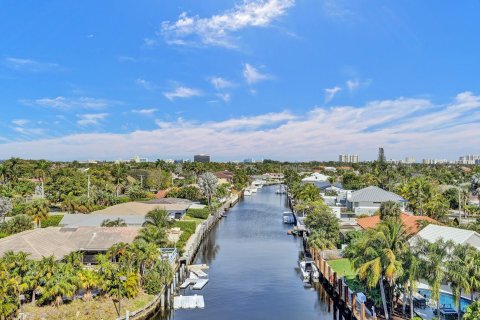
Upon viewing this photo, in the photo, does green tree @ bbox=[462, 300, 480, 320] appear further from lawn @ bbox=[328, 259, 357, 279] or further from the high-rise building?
the high-rise building

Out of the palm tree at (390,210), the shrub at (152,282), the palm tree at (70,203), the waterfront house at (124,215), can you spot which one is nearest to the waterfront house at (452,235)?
the palm tree at (390,210)

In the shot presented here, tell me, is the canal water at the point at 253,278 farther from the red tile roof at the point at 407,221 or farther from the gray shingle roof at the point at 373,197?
the gray shingle roof at the point at 373,197

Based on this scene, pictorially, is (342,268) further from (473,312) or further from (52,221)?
(52,221)

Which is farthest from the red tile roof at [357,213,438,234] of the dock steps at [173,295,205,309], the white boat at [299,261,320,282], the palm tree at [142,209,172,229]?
the palm tree at [142,209,172,229]

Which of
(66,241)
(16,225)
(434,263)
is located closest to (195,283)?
(66,241)

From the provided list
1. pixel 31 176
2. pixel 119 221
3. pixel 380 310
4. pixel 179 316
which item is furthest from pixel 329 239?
pixel 31 176
